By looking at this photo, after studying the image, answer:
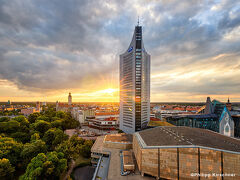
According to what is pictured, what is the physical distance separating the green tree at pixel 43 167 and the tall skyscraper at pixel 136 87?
56.0 metres

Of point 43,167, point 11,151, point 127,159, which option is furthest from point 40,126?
point 127,159

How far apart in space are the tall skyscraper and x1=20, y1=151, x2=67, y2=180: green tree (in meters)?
56.0

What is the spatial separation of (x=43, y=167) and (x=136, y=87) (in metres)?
65.7

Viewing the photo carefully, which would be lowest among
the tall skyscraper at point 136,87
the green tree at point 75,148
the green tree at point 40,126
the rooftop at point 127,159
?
the green tree at point 75,148

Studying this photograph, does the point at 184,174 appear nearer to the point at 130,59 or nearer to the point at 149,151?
the point at 149,151

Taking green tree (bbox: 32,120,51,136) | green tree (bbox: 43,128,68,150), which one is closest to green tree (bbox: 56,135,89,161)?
green tree (bbox: 43,128,68,150)

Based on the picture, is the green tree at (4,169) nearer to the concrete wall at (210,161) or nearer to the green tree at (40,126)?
the green tree at (40,126)

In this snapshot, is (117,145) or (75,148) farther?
(75,148)

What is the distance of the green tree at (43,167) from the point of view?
89.8 ft

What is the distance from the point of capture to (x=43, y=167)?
29297mm

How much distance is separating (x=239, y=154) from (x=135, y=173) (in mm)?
24067

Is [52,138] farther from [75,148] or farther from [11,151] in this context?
[11,151]

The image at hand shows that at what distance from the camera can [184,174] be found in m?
25.9

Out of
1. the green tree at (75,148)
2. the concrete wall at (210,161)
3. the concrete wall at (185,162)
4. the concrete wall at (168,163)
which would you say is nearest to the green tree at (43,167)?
the green tree at (75,148)
